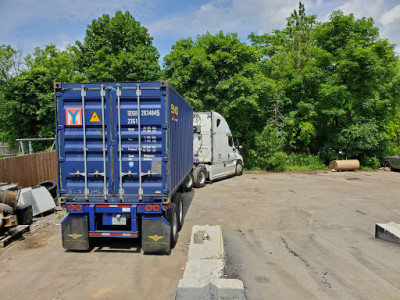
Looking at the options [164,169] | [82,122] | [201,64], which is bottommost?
[164,169]

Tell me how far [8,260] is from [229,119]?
17572 mm

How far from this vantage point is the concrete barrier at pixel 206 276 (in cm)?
454

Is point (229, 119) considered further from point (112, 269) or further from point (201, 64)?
point (112, 269)

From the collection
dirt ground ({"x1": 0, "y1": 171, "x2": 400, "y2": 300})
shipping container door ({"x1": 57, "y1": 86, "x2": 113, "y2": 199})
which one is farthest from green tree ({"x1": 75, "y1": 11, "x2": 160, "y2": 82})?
shipping container door ({"x1": 57, "y1": 86, "x2": 113, "y2": 199})

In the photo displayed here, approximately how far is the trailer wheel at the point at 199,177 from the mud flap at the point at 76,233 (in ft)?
27.7

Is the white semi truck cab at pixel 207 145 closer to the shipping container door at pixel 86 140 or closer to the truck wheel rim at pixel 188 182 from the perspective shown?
the truck wheel rim at pixel 188 182

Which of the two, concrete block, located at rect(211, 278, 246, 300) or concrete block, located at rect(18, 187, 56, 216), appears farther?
concrete block, located at rect(18, 187, 56, 216)

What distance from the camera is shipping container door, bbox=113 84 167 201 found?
20.3 feet

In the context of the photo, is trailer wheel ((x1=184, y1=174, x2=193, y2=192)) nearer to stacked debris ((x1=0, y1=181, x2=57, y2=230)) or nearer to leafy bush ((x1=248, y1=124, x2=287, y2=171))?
stacked debris ((x1=0, y1=181, x2=57, y2=230))

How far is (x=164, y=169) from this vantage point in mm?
6215

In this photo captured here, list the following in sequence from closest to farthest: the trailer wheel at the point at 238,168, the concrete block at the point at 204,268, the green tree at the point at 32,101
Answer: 1. the concrete block at the point at 204,268
2. the trailer wheel at the point at 238,168
3. the green tree at the point at 32,101

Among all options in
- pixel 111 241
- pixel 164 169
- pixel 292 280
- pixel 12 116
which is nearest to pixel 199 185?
pixel 111 241

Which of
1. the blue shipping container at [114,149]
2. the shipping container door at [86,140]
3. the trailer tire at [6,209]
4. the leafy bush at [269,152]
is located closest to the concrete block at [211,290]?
the blue shipping container at [114,149]

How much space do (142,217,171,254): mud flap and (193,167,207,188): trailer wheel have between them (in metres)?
8.23
